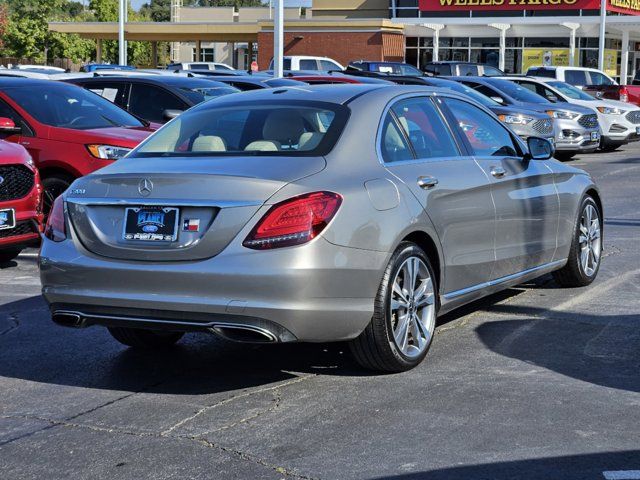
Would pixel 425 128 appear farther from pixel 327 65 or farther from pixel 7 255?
pixel 327 65

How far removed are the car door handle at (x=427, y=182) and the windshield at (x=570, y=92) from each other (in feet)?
64.6

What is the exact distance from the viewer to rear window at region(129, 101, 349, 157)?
6.26 meters

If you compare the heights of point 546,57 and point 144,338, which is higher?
point 546,57

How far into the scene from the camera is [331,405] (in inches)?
222

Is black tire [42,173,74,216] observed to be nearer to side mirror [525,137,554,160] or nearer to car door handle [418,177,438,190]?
side mirror [525,137,554,160]

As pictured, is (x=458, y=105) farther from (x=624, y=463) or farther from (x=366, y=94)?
(x=624, y=463)

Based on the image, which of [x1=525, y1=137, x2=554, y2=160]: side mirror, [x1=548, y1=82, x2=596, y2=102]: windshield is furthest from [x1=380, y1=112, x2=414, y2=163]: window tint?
[x1=548, y1=82, x2=596, y2=102]: windshield

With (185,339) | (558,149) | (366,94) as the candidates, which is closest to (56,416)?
(185,339)

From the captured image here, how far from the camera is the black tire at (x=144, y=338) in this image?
6852mm

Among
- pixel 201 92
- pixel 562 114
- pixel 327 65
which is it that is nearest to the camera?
pixel 201 92

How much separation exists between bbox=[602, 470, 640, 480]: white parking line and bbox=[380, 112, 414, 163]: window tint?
7.76 ft

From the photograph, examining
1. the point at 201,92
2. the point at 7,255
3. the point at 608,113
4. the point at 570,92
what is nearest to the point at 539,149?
the point at 7,255

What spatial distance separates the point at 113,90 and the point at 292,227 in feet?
34.5

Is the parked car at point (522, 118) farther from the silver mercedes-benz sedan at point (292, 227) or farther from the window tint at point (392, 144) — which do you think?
the window tint at point (392, 144)
